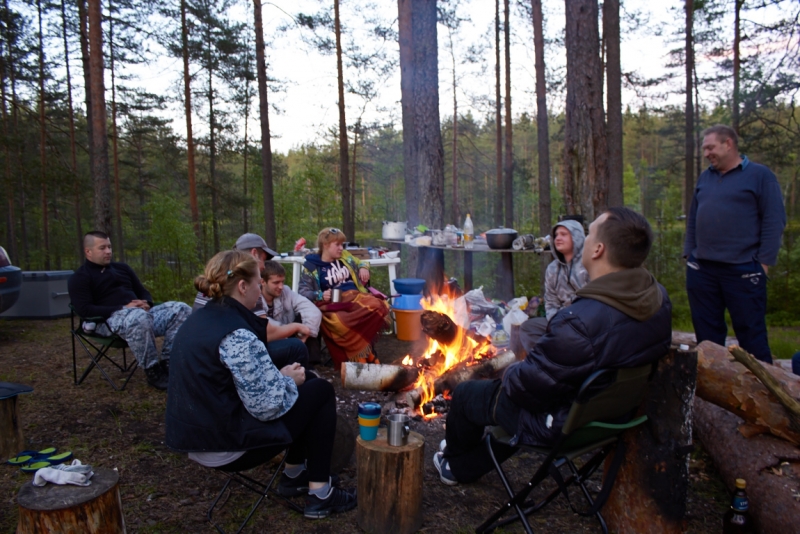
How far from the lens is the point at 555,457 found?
7.20 ft

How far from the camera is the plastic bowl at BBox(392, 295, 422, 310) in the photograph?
20.0 ft

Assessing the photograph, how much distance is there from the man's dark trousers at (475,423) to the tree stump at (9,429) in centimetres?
267

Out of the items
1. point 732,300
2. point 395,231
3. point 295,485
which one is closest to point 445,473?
point 295,485

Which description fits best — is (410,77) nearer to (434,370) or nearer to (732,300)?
(434,370)

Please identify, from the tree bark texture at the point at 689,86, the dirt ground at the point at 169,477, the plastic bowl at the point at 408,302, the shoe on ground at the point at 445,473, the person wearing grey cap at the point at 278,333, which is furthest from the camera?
the tree bark texture at the point at 689,86

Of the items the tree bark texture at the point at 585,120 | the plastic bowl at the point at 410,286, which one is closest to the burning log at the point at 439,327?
the plastic bowl at the point at 410,286

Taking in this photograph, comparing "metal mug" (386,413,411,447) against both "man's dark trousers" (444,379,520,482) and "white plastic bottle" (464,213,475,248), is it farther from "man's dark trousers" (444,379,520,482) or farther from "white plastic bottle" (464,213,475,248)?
"white plastic bottle" (464,213,475,248)

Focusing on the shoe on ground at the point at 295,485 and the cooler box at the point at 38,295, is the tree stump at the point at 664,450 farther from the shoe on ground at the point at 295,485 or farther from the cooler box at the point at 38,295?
the cooler box at the point at 38,295

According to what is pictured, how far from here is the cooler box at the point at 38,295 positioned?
796 cm

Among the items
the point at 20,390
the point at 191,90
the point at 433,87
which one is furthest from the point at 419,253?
the point at 191,90

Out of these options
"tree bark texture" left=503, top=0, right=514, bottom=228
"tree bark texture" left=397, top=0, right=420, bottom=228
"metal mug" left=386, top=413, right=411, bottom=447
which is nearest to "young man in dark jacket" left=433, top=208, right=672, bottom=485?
"metal mug" left=386, top=413, right=411, bottom=447

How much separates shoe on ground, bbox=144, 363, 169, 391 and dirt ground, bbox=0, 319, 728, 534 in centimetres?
7

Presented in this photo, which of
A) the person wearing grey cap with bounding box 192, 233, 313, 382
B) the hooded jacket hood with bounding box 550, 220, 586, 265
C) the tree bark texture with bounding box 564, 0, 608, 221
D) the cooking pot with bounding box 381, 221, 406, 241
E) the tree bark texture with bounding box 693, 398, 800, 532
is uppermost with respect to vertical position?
the tree bark texture with bounding box 564, 0, 608, 221

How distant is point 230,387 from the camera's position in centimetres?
232
